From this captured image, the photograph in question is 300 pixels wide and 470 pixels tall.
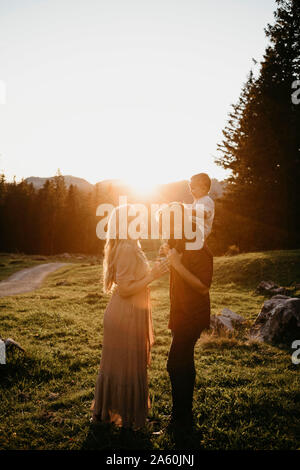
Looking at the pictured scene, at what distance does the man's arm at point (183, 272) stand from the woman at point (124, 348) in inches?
15.3

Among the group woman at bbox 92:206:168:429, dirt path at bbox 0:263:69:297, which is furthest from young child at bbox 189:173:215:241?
dirt path at bbox 0:263:69:297

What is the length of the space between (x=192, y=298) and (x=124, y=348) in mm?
1122

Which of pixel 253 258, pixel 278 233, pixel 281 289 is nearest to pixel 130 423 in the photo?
pixel 281 289

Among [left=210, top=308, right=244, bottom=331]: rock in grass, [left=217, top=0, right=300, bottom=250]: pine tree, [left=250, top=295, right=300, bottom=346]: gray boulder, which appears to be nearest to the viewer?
[left=250, top=295, right=300, bottom=346]: gray boulder

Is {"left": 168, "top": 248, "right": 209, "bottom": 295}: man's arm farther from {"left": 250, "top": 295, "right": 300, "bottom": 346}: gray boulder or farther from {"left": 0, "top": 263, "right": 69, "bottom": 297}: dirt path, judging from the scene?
{"left": 0, "top": 263, "right": 69, "bottom": 297}: dirt path

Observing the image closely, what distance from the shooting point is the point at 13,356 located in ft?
19.9

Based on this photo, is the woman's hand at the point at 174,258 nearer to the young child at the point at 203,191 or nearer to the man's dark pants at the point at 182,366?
the man's dark pants at the point at 182,366

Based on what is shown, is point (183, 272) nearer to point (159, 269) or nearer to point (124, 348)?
point (159, 269)

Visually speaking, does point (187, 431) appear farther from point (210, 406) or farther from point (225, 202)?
point (225, 202)

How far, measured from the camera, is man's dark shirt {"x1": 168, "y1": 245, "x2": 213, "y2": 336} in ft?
11.5

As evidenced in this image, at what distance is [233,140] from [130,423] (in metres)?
25.9

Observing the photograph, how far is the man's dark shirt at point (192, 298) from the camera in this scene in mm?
3504

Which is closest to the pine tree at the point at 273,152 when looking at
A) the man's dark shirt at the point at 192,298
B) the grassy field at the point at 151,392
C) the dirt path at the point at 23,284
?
the grassy field at the point at 151,392

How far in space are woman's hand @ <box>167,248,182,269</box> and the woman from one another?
0.36 m
